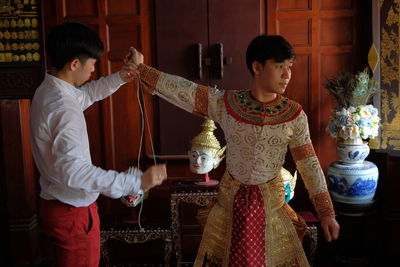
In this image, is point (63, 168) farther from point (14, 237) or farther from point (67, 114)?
point (14, 237)

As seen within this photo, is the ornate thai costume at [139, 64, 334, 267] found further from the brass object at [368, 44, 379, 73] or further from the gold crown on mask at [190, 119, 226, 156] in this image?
the brass object at [368, 44, 379, 73]

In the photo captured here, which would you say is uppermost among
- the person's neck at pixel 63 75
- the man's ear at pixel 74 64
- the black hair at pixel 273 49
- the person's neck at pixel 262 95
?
the black hair at pixel 273 49

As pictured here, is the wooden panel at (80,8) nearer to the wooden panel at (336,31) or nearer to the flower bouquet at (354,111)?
the wooden panel at (336,31)

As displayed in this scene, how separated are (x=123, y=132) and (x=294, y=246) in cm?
184

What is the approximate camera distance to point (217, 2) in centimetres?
318

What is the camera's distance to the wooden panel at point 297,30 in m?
3.21

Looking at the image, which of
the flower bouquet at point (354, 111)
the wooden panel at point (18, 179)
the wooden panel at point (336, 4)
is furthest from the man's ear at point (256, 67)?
the wooden panel at point (18, 179)

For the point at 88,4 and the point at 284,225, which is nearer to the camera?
the point at 284,225

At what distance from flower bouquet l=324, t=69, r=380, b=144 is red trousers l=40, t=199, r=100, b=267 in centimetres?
179

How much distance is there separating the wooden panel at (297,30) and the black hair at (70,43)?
1805 mm

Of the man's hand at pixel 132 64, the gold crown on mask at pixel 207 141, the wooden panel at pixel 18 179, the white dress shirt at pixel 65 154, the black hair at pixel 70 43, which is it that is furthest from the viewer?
the wooden panel at pixel 18 179

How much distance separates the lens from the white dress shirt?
5.12 ft

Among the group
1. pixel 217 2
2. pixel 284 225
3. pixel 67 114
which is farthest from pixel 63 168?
pixel 217 2

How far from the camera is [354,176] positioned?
2.94m
